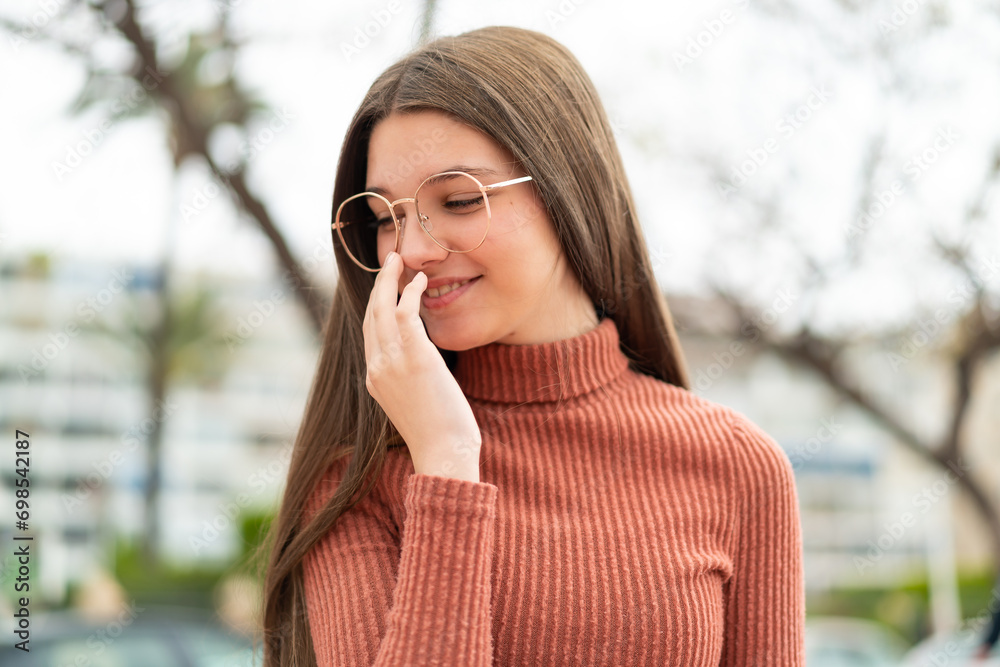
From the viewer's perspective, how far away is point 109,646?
174 inches

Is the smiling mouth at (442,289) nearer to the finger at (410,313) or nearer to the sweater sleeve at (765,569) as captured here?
the finger at (410,313)

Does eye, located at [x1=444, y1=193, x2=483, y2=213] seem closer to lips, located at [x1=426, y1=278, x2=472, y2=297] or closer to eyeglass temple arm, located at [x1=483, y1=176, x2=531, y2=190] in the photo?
eyeglass temple arm, located at [x1=483, y1=176, x2=531, y2=190]

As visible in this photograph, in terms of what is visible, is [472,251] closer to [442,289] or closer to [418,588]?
[442,289]

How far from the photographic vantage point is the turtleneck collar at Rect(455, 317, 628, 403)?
1887 millimetres

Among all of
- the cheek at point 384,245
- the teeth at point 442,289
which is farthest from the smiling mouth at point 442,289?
the cheek at point 384,245

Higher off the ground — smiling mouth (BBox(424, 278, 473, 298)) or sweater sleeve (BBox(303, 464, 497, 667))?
smiling mouth (BBox(424, 278, 473, 298))

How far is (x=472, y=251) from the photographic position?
66.1 inches

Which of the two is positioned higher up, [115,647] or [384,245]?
[384,245]

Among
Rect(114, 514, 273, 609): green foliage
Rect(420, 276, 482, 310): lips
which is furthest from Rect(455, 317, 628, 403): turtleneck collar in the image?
Rect(114, 514, 273, 609): green foliage

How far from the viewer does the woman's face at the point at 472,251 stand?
1.67 metres

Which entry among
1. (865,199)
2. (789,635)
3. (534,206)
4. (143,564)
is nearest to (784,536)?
(789,635)

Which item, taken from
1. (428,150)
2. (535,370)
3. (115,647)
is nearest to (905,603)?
(115,647)

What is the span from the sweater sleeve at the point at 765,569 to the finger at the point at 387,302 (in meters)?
0.80

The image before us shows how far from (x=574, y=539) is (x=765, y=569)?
0.42 metres
